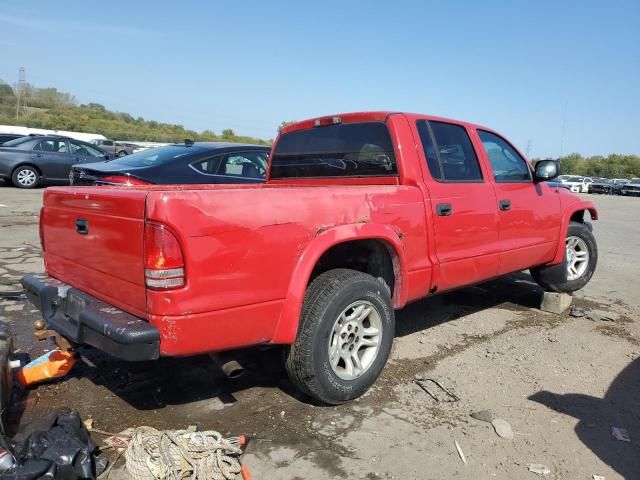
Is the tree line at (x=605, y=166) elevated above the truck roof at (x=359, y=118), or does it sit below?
above

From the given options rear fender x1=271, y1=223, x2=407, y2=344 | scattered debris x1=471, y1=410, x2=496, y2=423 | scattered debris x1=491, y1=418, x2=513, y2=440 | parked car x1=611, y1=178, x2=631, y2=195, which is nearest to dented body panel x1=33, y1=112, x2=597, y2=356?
rear fender x1=271, y1=223, x2=407, y2=344

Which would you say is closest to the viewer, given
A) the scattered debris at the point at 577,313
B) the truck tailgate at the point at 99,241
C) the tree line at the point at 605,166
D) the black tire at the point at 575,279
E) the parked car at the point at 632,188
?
the truck tailgate at the point at 99,241

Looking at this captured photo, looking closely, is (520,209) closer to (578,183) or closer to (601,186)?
(601,186)

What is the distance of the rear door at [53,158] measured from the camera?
14984mm

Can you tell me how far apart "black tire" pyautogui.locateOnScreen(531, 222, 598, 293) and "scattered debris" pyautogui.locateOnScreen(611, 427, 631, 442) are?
2.70 m

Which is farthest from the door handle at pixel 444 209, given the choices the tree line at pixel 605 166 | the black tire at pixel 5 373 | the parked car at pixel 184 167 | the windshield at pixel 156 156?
the tree line at pixel 605 166

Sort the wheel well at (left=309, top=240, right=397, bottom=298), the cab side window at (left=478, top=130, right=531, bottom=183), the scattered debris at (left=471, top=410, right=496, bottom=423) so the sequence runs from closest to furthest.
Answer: the scattered debris at (left=471, top=410, right=496, bottom=423), the wheel well at (left=309, top=240, right=397, bottom=298), the cab side window at (left=478, top=130, right=531, bottom=183)

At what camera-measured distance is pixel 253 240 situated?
9.13 feet

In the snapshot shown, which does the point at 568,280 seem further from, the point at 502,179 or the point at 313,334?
the point at 313,334

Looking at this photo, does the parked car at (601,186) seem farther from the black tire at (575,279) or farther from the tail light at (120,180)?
the tail light at (120,180)

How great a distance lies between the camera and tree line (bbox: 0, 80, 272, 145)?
5672cm

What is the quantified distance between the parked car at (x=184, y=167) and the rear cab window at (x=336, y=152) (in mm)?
2169

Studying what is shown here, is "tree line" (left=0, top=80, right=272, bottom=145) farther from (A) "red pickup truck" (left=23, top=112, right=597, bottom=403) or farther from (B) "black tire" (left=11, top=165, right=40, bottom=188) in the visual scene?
(A) "red pickup truck" (left=23, top=112, right=597, bottom=403)

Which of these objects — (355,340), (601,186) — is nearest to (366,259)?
(355,340)
